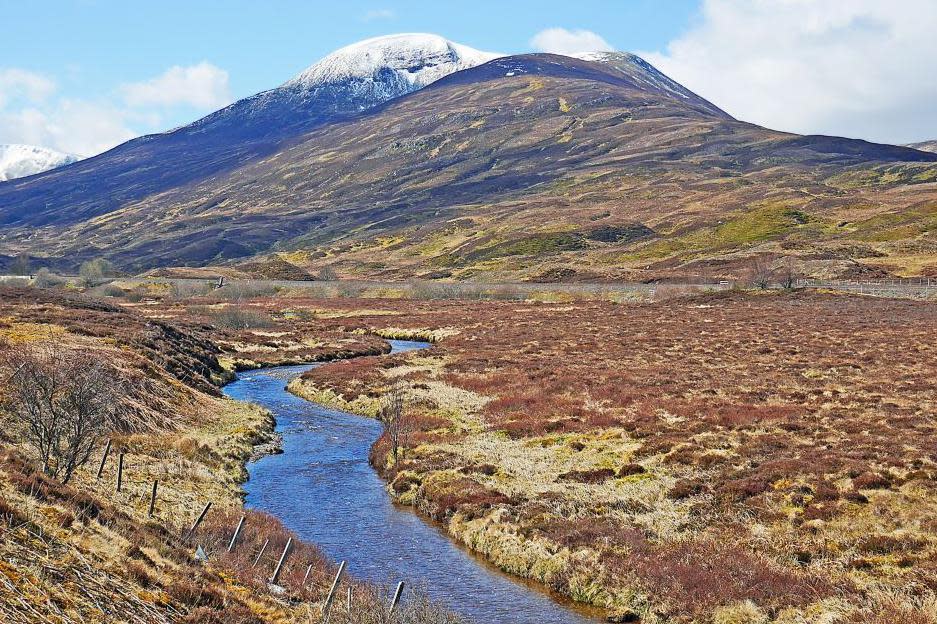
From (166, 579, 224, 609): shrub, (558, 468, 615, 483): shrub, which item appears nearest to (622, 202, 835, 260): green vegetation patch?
(558, 468, 615, 483): shrub

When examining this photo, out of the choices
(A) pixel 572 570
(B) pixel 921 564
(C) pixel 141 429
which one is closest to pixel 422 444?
(C) pixel 141 429

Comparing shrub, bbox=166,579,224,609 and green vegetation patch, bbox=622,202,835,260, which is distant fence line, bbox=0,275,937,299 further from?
shrub, bbox=166,579,224,609

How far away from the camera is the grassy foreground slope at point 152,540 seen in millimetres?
13273

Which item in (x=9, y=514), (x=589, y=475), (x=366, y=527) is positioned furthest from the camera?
(x=589, y=475)

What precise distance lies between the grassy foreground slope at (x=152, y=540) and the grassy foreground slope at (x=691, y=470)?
5.87 m

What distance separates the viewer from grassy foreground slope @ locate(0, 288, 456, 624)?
1327 cm

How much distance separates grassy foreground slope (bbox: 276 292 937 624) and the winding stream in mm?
768

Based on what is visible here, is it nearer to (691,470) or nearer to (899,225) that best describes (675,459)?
(691,470)

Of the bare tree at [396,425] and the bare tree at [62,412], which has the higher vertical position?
the bare tree at [62,412]

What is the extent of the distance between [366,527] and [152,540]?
899 cm

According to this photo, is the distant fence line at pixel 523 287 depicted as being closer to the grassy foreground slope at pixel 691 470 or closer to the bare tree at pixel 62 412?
the grassy foreground slope at pixel 691 470

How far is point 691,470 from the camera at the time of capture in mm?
26953

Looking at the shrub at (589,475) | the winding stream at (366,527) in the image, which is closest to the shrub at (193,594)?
the winding stream at (366,527)

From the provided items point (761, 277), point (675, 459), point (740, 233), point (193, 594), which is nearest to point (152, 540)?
point (193, 594)
